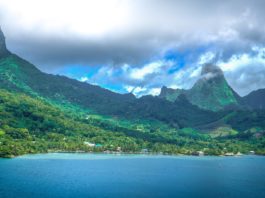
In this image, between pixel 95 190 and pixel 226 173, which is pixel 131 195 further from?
pixel 226 173

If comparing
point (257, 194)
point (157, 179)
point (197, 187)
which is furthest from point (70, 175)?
point (257, 194)

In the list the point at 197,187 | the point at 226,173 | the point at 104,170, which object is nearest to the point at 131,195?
the point at 197,187

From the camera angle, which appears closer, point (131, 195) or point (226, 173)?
point (131, 195)

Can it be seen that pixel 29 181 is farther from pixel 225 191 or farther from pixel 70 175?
pixel 225 191

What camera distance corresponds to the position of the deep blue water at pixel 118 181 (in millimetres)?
124438

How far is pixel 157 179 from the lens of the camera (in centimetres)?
15975

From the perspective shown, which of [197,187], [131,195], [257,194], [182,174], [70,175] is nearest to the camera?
[131,195]

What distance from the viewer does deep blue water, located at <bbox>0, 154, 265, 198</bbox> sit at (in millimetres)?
124438

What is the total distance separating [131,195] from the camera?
400 feet

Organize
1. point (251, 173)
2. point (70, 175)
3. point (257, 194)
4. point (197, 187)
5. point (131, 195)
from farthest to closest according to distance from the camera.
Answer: point (251, 173), point (70, 175), point (197, 187), point (257, 194), point (131, 195)

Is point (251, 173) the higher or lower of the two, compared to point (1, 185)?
higher

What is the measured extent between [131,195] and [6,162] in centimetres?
8230

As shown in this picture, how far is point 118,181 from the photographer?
489 ft

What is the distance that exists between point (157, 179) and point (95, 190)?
3785cm
